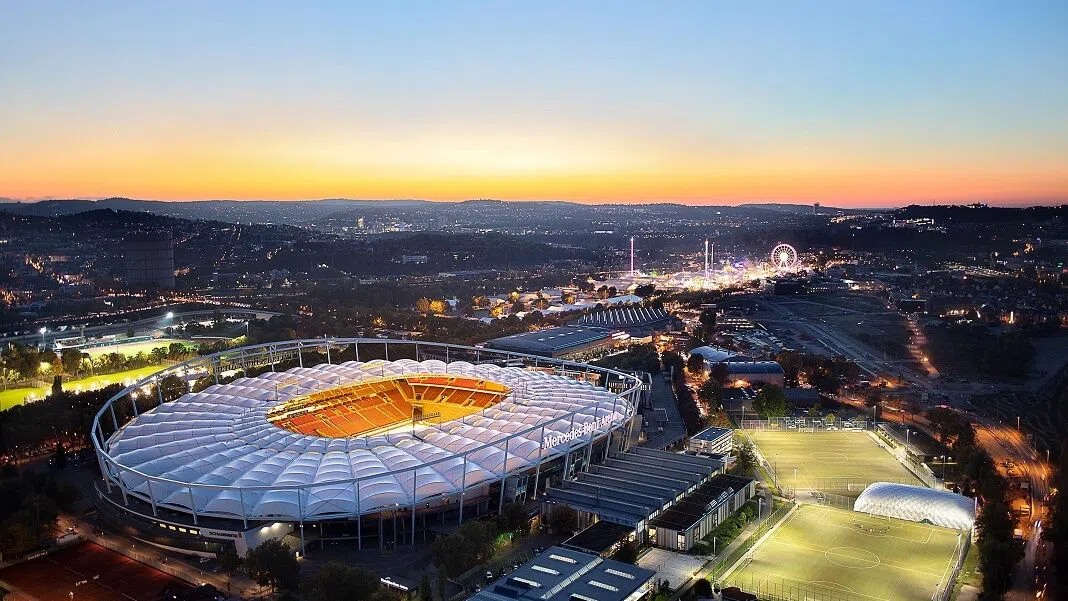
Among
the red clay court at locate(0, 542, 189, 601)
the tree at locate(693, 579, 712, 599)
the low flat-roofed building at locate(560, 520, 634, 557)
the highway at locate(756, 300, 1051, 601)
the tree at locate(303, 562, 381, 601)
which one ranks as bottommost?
the highway at locate(756, 300, 1051, 601)

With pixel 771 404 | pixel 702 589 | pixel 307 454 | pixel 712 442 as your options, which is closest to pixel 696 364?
pixel 771 404

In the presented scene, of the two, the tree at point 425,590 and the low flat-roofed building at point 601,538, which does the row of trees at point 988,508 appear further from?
the tree at point 425,590

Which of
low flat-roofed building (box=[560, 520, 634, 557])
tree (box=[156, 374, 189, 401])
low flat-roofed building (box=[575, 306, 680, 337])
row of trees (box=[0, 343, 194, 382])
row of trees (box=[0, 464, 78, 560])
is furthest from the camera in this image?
low flat-roofed building (box=[575, 306, 680, 337])

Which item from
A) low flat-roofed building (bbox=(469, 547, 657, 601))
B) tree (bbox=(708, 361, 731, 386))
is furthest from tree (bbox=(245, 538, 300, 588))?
tree (bbox=(708, 361, 731, 386))

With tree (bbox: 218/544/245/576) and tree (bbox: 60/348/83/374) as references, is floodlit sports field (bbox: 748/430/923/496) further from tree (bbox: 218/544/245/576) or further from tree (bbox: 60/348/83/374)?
tree (bbox: 60/348/83/374)

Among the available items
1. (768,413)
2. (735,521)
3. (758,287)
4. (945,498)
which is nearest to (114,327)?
(768,413)

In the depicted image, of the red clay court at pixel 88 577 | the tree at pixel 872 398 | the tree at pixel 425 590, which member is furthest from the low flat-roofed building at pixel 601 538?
the tree at pixel 872 398
